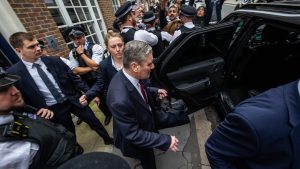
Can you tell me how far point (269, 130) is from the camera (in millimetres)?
778

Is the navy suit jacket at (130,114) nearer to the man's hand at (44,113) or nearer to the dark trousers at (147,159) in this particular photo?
the dark trousers at (147,159)

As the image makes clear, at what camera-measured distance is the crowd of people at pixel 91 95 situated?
125 cm

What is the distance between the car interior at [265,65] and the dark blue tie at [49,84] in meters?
2.23

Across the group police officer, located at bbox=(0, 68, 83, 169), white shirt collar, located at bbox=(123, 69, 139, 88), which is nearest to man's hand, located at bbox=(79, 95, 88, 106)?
police officer, located at bbox=(0, 68, 83, 169)

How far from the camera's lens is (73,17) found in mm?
4902

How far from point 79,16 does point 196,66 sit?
14.1ft

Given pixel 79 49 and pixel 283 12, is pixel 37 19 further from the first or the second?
pixel 283 12

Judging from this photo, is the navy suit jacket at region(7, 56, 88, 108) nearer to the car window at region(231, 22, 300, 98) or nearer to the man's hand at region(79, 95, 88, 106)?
the man's hand at region(79, 95, 88, 106)

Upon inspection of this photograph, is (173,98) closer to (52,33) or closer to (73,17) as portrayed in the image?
(52,33)

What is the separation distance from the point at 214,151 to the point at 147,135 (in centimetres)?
61

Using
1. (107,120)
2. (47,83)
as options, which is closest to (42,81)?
(47,83)

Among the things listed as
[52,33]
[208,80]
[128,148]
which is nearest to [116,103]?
[128,148]

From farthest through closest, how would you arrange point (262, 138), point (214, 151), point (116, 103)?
point (116, 103)
point (214, 151)
point (262, 138)

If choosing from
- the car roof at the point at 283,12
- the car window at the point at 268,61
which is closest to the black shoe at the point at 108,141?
the car window at the point at 268,61
